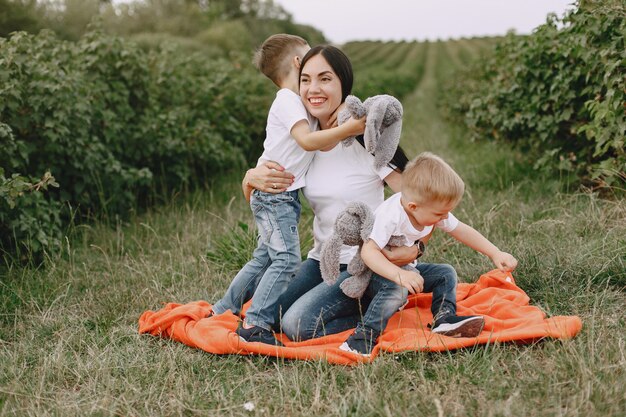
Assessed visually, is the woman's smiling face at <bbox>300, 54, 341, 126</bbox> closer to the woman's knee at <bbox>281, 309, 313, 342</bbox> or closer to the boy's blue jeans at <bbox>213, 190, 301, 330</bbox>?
the boy's blue jeans at <bbox>213, 190, 301, 330</bbox>

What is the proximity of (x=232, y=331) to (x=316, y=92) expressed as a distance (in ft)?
4.24

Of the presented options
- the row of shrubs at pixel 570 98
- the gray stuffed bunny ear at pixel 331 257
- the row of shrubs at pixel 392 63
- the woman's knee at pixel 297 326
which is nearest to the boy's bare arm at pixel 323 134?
the gray stuffed bunny ear at pixel 331 257

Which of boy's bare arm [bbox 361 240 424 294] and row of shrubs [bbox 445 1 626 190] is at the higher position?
row of shrubs [bbox 445 1 626 190]

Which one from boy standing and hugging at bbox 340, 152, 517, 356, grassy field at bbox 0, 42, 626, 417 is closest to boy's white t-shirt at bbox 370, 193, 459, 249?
boy standing and hugging at bbox 340, 152, 517, 356

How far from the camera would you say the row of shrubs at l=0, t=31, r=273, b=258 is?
4.46 meters

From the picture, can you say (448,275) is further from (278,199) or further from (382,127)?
(278,199)

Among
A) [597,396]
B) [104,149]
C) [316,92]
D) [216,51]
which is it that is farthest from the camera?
[216,51]

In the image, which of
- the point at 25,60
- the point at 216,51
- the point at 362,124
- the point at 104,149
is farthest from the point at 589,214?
the point at 216,51

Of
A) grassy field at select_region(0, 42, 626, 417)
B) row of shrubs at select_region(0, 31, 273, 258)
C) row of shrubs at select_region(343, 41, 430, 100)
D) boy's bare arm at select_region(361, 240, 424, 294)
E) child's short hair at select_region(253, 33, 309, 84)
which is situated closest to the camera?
grassy field at select_region(0, 42, 626, 417)

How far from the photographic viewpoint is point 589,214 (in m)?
4.41

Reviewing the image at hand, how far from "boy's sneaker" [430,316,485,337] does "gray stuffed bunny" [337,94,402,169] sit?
83 cm

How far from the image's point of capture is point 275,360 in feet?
10.0

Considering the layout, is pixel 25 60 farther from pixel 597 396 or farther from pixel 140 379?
pixel 597 396

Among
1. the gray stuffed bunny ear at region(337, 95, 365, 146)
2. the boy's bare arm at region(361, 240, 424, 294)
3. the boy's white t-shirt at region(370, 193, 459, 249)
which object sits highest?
the gray stuffed bunny ear at region(337, 95, 365, 146)
